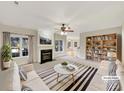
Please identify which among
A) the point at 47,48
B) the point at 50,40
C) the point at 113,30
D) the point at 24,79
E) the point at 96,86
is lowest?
the point at 96,86

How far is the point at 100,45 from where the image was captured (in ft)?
17.5

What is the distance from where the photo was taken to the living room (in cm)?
225

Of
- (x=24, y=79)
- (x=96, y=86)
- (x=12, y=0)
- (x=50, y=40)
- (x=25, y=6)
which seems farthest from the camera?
(x=50, y=40)

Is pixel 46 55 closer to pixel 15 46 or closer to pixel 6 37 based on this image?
pixel 15 46

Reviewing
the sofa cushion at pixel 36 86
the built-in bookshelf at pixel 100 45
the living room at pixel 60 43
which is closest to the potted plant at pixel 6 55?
the living room at pixel 60 43

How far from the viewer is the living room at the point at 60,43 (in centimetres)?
225

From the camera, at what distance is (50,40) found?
5566 mm

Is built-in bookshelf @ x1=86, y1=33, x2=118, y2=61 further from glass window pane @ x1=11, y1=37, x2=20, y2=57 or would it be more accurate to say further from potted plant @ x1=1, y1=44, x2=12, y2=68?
potted plant @ x1=1, y1=44, x2=12, y2=68

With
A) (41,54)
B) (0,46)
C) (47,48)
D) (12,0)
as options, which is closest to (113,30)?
(47,48)

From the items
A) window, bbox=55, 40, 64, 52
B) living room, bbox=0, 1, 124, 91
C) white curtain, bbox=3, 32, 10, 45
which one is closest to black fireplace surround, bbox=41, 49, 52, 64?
living room, bbox=0, 1, 124, 91

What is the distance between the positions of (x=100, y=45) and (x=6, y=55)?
4.68m

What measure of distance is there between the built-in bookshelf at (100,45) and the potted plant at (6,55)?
4414 mm

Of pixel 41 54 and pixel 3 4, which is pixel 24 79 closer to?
pixel 3 4

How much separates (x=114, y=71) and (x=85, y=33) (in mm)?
4260
